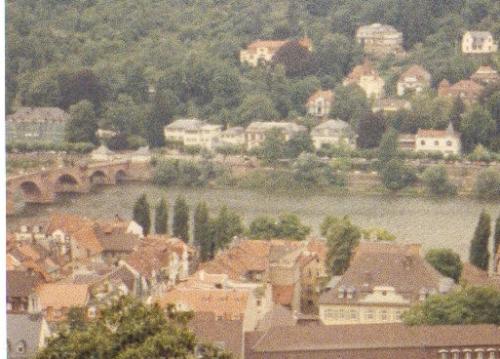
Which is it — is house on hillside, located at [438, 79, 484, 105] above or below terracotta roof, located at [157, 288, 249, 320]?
above

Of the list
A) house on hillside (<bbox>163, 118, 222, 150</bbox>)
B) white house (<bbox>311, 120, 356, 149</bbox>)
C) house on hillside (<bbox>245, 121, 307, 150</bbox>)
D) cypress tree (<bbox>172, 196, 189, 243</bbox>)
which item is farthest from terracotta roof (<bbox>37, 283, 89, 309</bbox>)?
house on hillside (<bbox>163, 118, 222, 150</bbox>)

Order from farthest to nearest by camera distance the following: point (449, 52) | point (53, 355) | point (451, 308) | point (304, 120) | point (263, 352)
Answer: point (449, 52), point (304, 120), point (451, 308), point (263, 352), point (53, 355)

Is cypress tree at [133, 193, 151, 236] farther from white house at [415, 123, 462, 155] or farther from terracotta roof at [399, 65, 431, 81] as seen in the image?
terracotta roof at [399, 65, 431, 81]

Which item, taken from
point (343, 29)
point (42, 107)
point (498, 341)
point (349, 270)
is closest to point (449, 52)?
point (343, 29)

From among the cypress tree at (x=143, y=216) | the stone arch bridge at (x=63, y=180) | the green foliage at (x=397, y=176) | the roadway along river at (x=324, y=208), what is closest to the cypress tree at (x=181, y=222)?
the cypress tree at (x=143, y=216)

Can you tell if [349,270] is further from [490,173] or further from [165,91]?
[165,91]

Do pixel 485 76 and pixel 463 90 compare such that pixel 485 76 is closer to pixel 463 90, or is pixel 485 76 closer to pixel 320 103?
pixel 463 90
